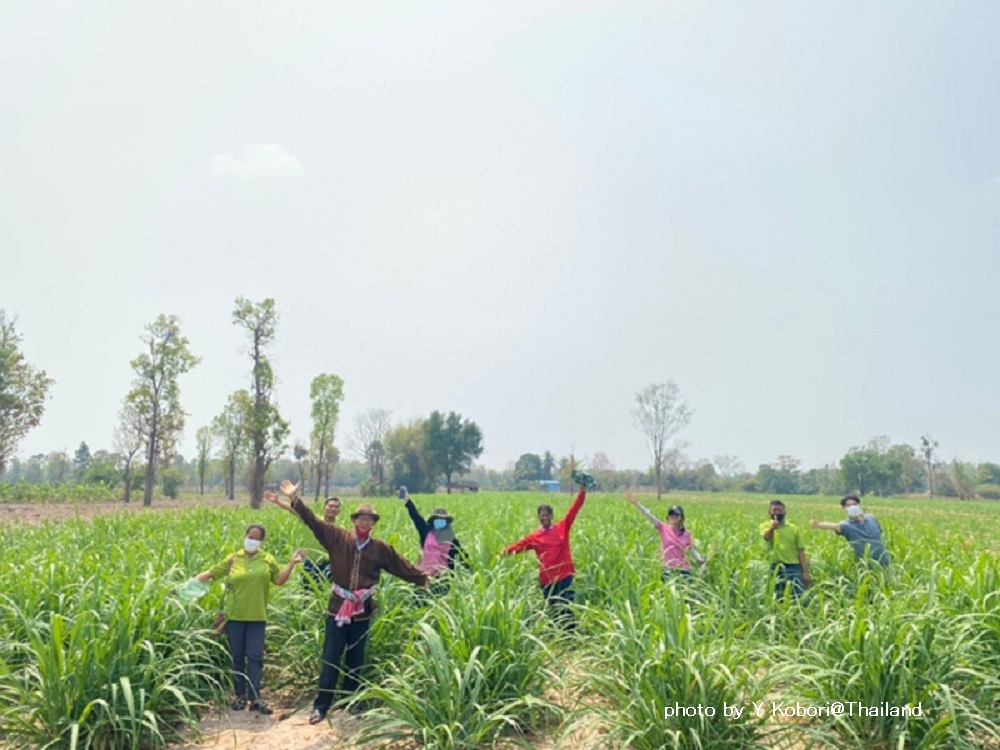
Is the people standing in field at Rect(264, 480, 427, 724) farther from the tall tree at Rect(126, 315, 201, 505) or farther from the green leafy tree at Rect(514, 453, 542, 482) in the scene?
the green leafy tree at Rect(514, 453, 542, 482)

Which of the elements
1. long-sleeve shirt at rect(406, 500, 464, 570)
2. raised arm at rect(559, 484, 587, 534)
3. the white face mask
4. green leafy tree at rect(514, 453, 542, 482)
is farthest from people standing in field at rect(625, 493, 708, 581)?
green leafy tree at rect(514, 453, 542, 482)

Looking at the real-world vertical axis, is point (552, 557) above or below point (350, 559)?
below

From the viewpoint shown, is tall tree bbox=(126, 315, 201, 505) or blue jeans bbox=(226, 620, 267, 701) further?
tall tree bbox=(126, 315, 201, 505)

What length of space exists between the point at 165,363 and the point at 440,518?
31.0 meters

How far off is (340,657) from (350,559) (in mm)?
770

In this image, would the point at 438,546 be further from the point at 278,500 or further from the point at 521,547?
the point at 278,500

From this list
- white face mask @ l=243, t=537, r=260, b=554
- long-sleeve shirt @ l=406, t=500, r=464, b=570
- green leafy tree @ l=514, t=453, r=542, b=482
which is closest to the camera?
white face mask @ l=243, t=537, r=260, b=554

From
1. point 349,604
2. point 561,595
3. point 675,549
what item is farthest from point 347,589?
point 675,549

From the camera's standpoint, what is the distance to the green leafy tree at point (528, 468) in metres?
89.7

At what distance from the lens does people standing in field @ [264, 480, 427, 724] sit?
4.77 m

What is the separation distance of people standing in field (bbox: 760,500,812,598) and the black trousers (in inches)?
182

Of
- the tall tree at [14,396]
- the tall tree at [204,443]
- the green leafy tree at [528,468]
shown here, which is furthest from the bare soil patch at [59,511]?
the green leafy tree at [528,468]

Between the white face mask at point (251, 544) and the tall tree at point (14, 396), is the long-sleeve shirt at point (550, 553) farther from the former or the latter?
the tall tree at point (14, 396)

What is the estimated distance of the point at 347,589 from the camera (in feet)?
16.0
